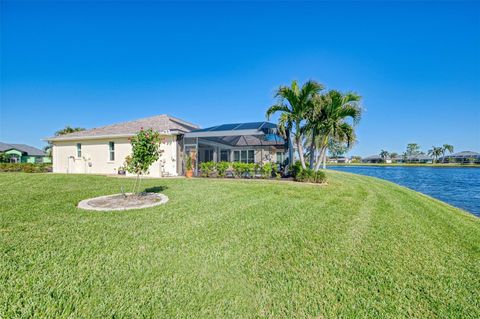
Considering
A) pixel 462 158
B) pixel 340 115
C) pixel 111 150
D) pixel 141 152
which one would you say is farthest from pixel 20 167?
pixel 462 158

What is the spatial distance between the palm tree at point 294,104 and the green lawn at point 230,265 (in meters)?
8.11

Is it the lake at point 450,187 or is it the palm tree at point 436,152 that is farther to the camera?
the palm tree at point 436,152

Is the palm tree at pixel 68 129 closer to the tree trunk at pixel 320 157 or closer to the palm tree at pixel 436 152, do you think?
the tree trunk at pixel 320 157

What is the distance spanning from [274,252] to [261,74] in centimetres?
2024

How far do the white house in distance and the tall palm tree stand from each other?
3.30m

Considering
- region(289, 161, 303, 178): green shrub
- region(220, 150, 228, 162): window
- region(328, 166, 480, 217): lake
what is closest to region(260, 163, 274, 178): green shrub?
region(289, 161, 303, 178): green shrub

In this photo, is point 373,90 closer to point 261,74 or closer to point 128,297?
point 261,74

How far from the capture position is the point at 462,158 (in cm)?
8181

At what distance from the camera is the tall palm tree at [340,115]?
40.9 ft

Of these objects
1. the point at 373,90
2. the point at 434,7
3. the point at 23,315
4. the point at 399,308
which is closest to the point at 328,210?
the point at 399,308

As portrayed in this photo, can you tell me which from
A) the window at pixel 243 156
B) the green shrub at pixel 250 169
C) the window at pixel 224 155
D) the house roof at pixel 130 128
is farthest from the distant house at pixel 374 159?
the house roof at pixel 130 128

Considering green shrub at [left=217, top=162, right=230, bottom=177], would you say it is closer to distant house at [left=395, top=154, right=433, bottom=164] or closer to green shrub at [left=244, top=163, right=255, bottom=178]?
green shrub at [left=244, top=163, right=255, bottom=178]

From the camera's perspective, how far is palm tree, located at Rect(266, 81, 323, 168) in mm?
12703

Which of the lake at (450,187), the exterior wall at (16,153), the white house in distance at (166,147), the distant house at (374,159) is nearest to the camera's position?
the lake at (450,187)
